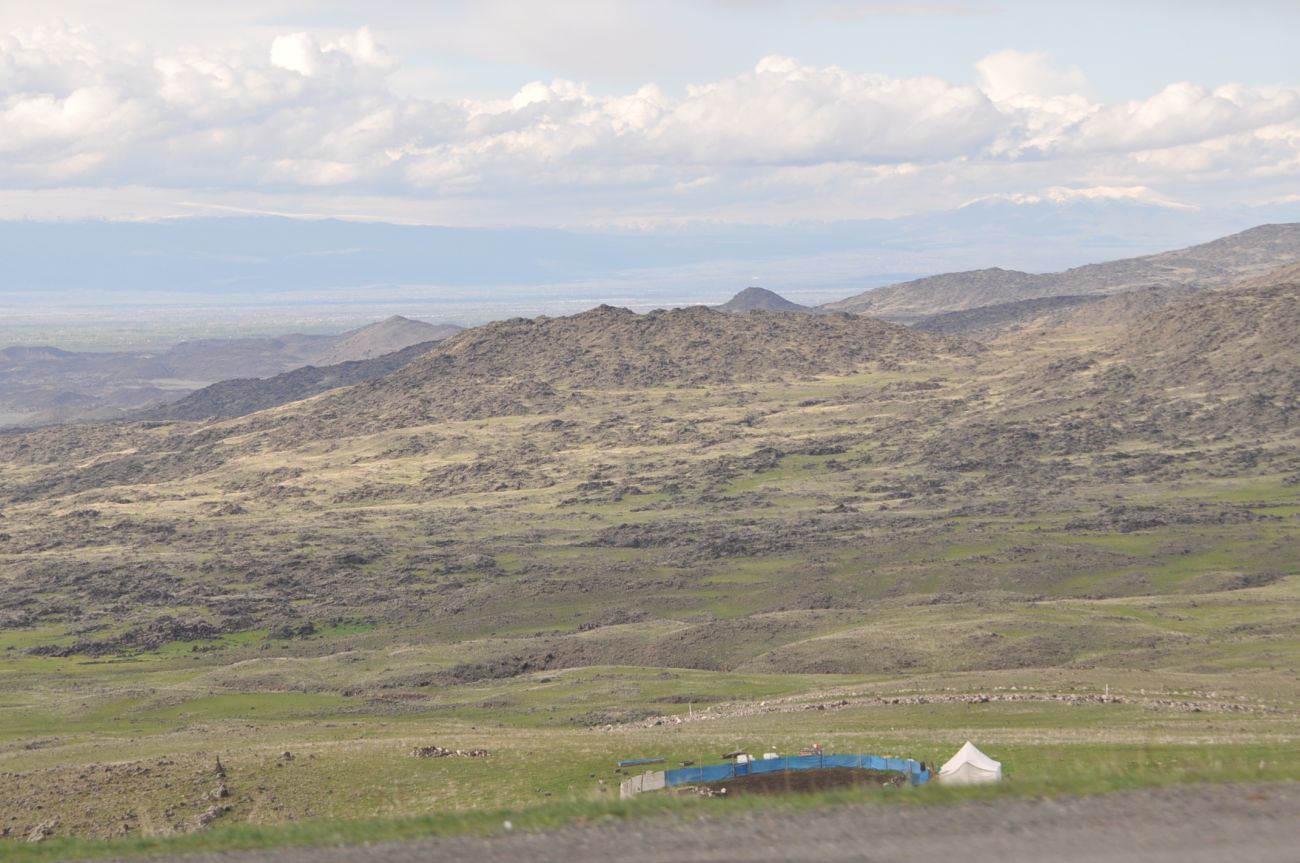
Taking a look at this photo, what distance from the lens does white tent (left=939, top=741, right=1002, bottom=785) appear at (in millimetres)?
37812

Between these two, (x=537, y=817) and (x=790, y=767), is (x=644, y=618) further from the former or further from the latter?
(x=537, y=817)

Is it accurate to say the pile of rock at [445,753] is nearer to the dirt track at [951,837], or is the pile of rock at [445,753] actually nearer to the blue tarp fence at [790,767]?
the blue tarp fence at [790,767]

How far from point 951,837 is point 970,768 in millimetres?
15269

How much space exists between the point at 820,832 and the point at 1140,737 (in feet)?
80.2

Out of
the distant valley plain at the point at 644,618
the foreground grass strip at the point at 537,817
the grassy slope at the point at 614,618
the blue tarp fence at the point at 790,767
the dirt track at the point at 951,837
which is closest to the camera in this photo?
the dirt track at the point at 951,837

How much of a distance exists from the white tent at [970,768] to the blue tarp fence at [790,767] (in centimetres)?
89

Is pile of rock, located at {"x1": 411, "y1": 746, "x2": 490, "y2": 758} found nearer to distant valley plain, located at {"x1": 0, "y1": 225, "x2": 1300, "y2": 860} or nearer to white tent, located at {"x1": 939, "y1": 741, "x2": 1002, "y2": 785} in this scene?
distant valley plain, located at {"x1": 0, "y1": 225, "x2": 1300, "y2": 860}

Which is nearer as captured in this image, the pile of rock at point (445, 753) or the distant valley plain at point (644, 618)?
the distant valley plain at point (644, 618)

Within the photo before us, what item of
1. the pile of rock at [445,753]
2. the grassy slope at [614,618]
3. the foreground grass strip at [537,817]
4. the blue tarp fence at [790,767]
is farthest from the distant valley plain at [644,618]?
the blue tarp fence at [790,767]

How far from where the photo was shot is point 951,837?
23656 millimetres

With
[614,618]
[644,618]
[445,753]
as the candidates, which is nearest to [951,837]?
[445,753]

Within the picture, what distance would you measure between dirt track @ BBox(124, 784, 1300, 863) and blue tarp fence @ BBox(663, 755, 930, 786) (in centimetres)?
1441

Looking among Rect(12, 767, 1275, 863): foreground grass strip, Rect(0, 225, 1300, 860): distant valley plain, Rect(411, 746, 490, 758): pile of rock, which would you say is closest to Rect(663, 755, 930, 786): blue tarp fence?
Rect(0, 225, 1300, 860): distant valley plain

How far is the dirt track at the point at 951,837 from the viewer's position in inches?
899
